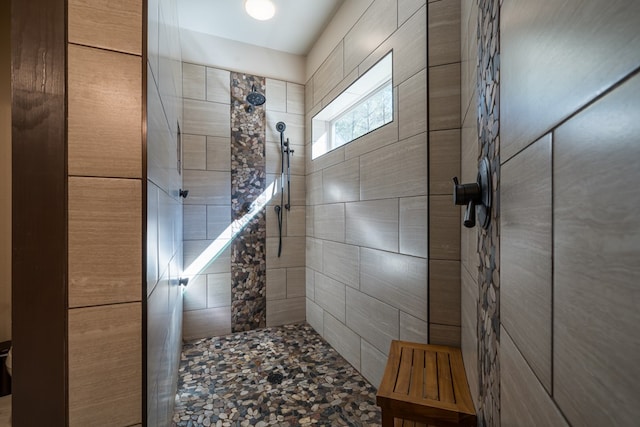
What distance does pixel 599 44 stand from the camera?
28 cm

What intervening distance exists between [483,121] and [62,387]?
139 cm

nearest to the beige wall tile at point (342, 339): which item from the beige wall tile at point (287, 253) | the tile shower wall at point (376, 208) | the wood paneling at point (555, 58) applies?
the tile shower wall at point (376, 208)

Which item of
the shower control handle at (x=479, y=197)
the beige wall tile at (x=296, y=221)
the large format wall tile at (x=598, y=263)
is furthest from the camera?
the beige wall tile at (x=296, y=221)

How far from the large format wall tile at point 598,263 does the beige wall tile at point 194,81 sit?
2829 millimetres

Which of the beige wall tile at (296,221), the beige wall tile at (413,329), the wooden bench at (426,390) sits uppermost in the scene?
the beige wall tile at (296,221)

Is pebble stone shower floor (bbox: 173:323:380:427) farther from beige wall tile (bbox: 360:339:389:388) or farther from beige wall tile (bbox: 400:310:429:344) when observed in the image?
beige wall tile (bbox: 400:310:429:344)

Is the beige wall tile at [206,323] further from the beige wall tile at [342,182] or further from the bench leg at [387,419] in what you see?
the bench leg at [387,419]

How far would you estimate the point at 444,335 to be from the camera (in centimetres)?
140

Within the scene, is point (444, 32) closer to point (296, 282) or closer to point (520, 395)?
point (520, 395)

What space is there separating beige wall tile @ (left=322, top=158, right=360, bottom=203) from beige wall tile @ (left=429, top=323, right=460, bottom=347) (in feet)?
3.28

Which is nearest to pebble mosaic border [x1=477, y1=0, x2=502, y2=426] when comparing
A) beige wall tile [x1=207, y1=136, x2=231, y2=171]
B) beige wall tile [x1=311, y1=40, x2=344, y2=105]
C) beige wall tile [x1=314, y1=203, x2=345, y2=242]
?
beige wall tile [x1=314, y1=203, x2=345, y2=242]

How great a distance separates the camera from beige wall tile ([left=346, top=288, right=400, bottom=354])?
168 centimetres

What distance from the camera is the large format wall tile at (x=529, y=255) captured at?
16.5 inches

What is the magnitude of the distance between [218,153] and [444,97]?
2.05 metres
